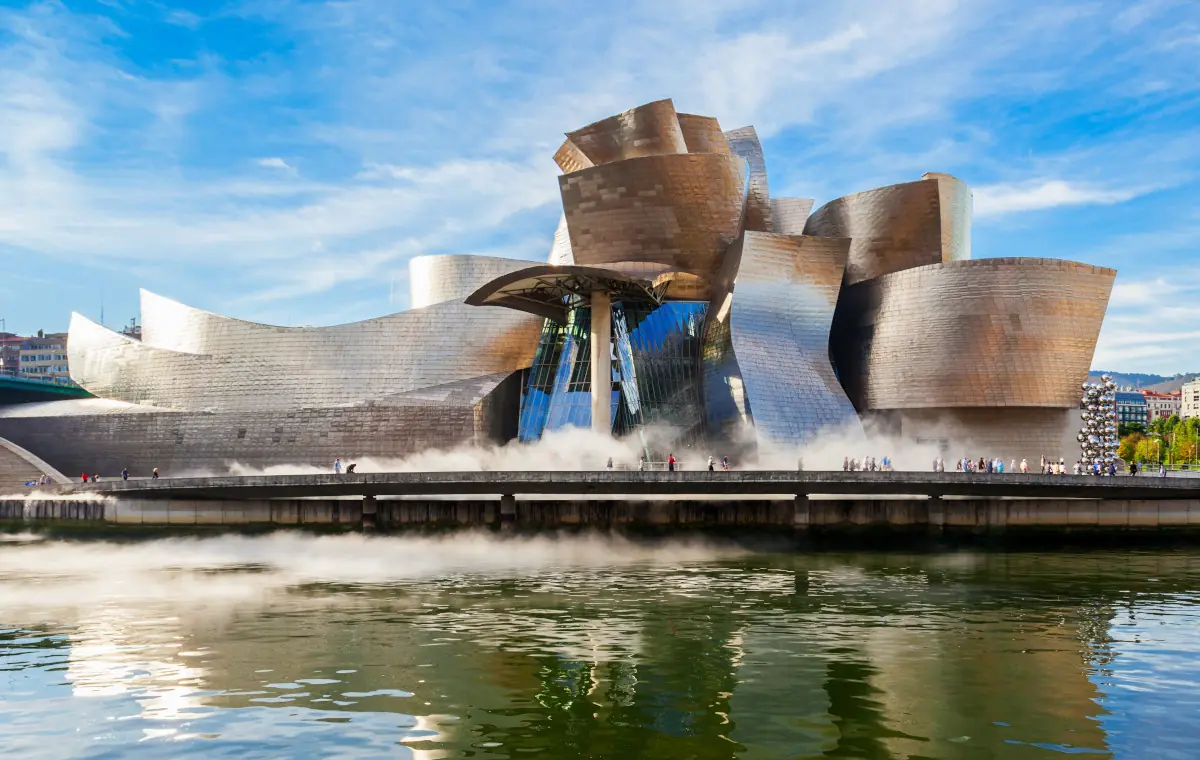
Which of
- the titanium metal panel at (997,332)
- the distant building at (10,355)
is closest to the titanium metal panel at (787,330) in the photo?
the titanium metal panel at (997,332)

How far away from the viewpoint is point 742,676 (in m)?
12.0

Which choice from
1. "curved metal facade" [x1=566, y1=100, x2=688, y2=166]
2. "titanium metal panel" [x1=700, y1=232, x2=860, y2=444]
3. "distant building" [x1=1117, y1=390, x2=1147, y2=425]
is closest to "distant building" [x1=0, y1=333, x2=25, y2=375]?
"curved metal facade" [x1=566, y1=100, x2=688, y2=166]

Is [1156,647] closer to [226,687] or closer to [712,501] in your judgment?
[226,687]

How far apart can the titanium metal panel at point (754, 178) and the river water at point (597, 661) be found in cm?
2813

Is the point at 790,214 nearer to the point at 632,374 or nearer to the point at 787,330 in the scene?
the point at 787,330

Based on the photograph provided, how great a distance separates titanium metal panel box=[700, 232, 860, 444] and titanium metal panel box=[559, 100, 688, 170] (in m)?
6.52

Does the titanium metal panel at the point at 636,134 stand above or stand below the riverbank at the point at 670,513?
above

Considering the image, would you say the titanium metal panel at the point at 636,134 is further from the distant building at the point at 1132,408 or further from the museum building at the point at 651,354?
the distant building at the point at 1132,408

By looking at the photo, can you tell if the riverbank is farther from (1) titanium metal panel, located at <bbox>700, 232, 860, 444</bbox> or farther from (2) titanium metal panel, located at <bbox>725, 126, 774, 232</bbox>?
(2) titanium metal panel, located at <bbox>725, 126, 774, 232</bbox>

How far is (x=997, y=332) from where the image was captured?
1635 inches

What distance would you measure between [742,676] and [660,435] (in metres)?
28.8

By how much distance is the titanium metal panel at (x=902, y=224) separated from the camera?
46.5 meters

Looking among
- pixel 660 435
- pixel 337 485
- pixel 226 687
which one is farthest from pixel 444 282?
pixel 226 687

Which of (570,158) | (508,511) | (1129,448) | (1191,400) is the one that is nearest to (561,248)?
(570,158)
